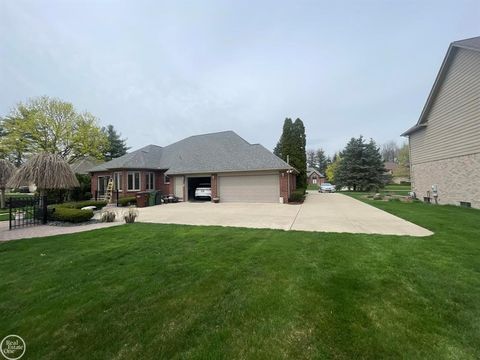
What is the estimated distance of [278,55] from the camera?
1377 cm

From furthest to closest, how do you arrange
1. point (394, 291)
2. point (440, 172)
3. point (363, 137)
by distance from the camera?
point (363, 137)
point (440, 172)
point (394, 291)

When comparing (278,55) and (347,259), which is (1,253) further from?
(278,55)

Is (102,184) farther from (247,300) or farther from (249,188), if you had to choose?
(247,300)

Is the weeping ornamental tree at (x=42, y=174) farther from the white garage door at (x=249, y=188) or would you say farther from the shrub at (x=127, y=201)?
the white garage door at (x=249, y=188)

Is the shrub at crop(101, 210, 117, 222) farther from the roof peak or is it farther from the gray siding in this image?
the roof peak

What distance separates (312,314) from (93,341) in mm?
2547

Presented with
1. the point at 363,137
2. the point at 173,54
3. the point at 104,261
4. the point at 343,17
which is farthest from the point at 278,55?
the point at 363,137

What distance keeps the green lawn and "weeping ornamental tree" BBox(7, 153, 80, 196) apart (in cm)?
525

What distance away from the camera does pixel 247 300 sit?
328 centimetres

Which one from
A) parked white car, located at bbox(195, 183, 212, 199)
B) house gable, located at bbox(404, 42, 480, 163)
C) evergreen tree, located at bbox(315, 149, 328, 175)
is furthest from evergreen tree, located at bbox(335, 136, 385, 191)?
evergreen tree, located at bbox(315, 149, 328, 175)

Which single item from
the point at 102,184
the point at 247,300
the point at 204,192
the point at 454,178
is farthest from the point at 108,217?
the point at 454,178

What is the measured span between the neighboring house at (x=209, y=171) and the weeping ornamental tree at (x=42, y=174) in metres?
9.05

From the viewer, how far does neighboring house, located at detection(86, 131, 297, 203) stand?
18047mm

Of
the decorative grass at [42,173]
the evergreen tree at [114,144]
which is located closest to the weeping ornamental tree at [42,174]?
the decorative grass at [42,173]
